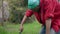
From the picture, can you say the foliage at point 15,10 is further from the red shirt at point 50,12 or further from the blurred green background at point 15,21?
the red shirt at point 50,12

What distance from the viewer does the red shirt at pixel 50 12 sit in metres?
2.56

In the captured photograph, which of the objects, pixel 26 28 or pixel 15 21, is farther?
pixel 15 21

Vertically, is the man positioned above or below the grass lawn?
above

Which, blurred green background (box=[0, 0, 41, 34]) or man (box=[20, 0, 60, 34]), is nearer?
man (box=[20, 0, 60, 34])

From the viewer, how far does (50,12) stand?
256cm

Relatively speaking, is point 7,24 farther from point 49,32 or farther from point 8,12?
point 49,32

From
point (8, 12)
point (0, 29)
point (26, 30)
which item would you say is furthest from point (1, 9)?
point (26, 30)

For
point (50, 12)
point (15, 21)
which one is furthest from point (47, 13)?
point (15, 21)

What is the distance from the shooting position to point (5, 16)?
14.8 feet

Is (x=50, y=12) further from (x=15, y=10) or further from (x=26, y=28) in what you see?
(x=15, y=10)

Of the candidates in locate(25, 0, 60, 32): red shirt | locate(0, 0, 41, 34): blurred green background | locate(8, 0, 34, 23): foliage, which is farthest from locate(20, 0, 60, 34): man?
locate(8, 0, 34, 23): foliage

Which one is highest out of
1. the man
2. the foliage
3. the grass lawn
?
the man

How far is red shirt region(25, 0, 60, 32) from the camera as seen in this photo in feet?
8.40

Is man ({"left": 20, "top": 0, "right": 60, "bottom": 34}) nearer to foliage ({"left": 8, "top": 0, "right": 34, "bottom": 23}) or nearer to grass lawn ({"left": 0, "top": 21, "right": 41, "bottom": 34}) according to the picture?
grass lawn ({"left": 0, "top": 21, "right": 41, "bottom": 34})
